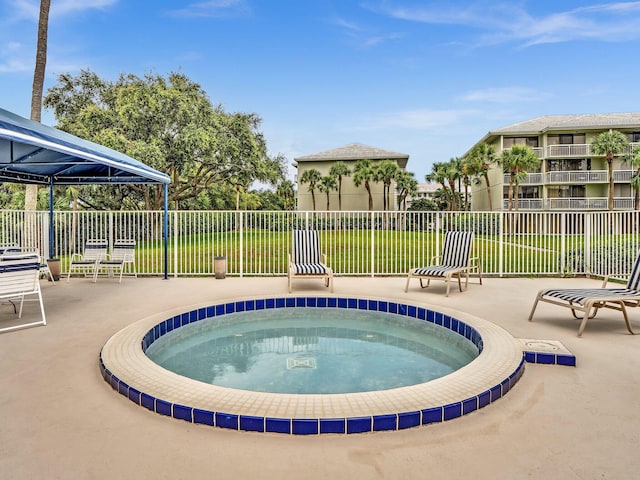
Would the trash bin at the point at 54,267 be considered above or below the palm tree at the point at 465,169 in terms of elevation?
below

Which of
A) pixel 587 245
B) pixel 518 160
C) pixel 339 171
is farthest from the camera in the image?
pixel 339 171

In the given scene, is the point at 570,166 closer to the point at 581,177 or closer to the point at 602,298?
the point at 581,177

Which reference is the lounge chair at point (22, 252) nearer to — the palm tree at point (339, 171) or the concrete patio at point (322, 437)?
the concrete patio at point (322, 437)

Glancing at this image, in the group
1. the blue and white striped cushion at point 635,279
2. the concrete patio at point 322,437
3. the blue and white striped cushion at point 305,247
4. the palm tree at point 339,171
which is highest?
the palm tree at point 339,171

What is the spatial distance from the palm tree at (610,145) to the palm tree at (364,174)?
52.0 ft

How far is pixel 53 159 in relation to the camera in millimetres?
7465

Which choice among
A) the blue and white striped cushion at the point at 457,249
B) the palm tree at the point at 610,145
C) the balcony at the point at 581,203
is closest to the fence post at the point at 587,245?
the blue and white striped cushion at the point at 457,249

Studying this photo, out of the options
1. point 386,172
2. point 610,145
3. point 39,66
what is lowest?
point 386,172

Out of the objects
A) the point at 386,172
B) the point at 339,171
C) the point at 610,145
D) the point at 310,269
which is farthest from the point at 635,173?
the point at 310,269

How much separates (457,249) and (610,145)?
2698 cm

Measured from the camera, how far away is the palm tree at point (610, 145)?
1105 inches

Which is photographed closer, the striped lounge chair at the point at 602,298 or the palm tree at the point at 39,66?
the striped lounge chair at the point at 602,298

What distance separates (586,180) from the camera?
30688mm

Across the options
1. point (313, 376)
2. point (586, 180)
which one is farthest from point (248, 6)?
point (586, 180)
